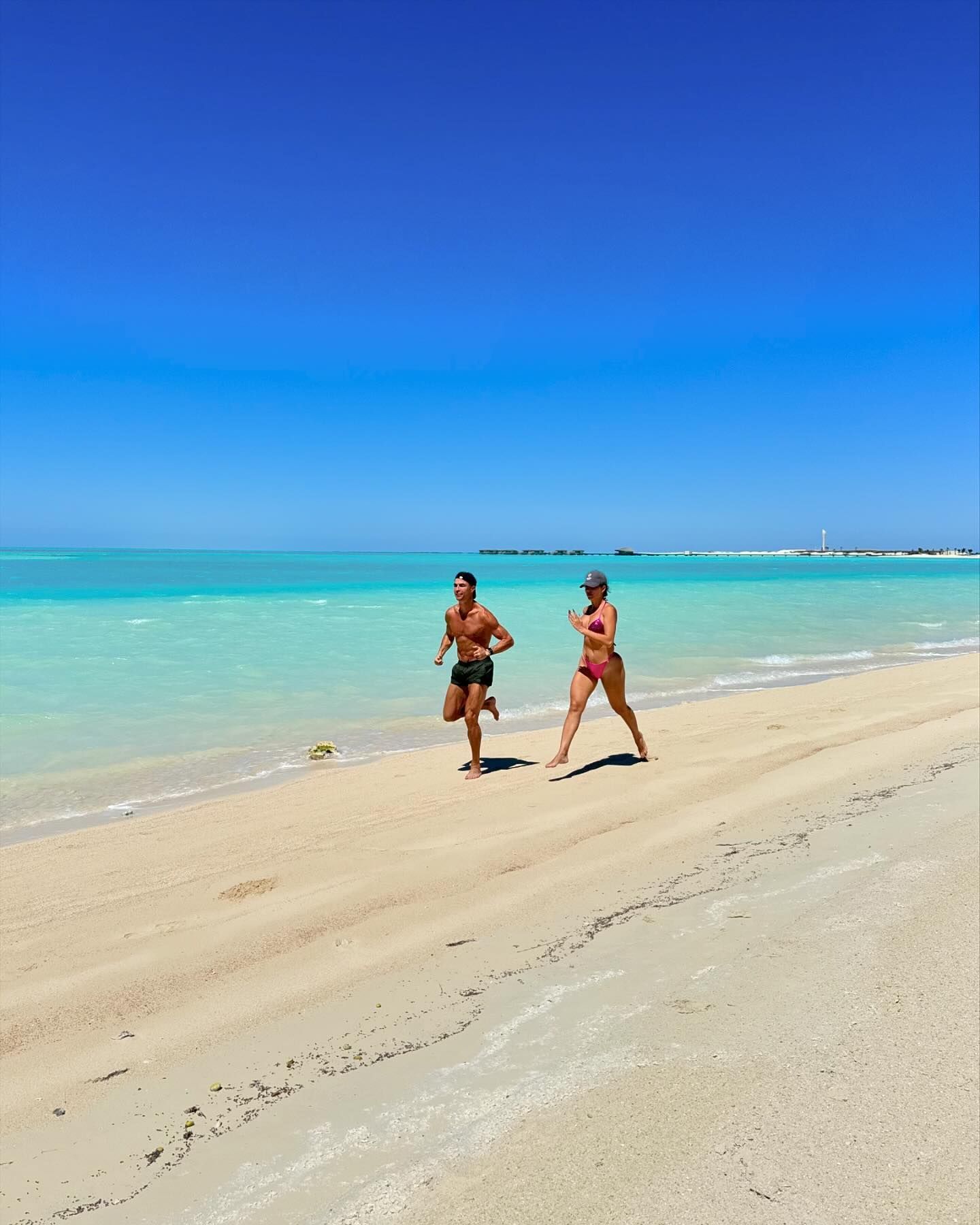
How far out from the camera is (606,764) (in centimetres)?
724

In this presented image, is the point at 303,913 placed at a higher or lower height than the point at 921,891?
lower

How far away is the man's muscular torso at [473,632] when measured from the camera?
7.39 metres

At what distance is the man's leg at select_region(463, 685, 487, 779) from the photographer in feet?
23.3

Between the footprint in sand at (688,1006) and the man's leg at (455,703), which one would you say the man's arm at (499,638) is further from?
the footprint in sand at (688,1006)

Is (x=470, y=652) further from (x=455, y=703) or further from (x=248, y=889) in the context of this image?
(x=248, y=889)

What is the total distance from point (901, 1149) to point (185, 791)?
664 centimetres

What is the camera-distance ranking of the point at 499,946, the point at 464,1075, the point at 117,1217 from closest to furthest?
the point at 117,1217, the point at 464,1075, the point at 499,946

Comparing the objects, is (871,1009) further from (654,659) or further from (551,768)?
(654,659)

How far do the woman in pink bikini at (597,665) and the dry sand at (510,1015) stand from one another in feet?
4.70

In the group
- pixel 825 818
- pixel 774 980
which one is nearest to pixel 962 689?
pixel 825 818

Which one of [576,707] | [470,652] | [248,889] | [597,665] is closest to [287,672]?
[470,652]

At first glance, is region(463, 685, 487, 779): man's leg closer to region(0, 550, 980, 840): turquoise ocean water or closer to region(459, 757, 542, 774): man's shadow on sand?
region(459, 757, 542, 774): man's shadow on sand

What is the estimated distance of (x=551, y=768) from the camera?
23.6 ft

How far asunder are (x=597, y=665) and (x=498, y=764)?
62.0 inches
